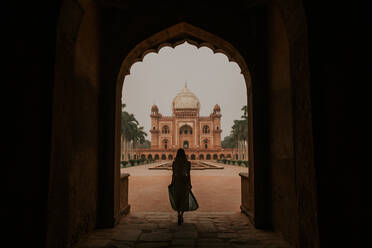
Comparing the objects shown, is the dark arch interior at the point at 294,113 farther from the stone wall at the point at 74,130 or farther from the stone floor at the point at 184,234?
the stone floor at the point at 184,234

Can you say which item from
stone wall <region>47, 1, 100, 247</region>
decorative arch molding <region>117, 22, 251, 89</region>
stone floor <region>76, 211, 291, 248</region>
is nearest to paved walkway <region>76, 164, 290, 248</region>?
stone floor <region>76, 211, 291, 248</region>

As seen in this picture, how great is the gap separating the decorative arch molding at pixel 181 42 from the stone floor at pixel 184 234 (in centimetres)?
248

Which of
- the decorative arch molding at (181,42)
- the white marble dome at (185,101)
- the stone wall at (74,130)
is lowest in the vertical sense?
the stone wall at (74,130)

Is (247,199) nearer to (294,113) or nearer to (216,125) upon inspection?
(294,113)

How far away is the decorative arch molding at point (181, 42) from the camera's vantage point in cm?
454

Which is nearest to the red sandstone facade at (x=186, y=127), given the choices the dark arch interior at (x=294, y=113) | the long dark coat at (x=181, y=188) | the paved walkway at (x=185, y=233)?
the paved walkway at (x=185, y=233)

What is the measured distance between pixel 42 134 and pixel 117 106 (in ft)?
7.32

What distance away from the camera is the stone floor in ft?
10.9

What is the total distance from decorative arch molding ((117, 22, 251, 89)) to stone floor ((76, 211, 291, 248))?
248cm

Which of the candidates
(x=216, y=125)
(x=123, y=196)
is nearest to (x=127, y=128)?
(x=216, y=125)

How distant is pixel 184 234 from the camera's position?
374 cm

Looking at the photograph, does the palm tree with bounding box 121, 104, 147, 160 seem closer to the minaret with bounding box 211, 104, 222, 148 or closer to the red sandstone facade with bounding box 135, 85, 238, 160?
the red sandstone facade with bounding box 135, 85, 238, 160

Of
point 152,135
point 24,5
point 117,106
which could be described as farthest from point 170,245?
point 152,135

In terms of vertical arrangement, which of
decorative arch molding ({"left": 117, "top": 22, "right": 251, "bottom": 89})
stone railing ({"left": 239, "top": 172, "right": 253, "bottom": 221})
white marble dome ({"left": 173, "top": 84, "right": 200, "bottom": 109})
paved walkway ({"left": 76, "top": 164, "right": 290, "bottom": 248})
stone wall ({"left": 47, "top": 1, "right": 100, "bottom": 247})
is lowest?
paved walkway ({"left": 76, "top": 164, "right": 290, "bottom": 248})
